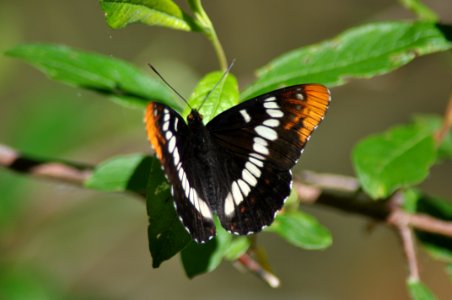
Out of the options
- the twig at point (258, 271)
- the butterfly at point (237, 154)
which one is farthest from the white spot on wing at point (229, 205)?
the twig at point (258, 271)

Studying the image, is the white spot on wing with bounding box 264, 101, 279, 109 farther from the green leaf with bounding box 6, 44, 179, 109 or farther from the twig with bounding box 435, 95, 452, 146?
the twig with bounding box 435, 95, 452, 146

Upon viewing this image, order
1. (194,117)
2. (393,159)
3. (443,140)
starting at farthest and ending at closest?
(443,140)
(393,159)
(194,117)

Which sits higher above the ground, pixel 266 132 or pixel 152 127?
pixel 152 127

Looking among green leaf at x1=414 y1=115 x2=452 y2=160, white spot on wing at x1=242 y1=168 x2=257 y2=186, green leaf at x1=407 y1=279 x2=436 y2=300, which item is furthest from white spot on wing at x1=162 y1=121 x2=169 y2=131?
green leaf at x1=414 y1=115 x2=452 y2=160

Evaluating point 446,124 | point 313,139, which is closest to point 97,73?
point 446,124

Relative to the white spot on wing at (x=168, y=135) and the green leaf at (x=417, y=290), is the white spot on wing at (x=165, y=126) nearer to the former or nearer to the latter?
the white spot on wing at (x=168, y=135)

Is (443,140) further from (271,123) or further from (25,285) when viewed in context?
(25,285)
